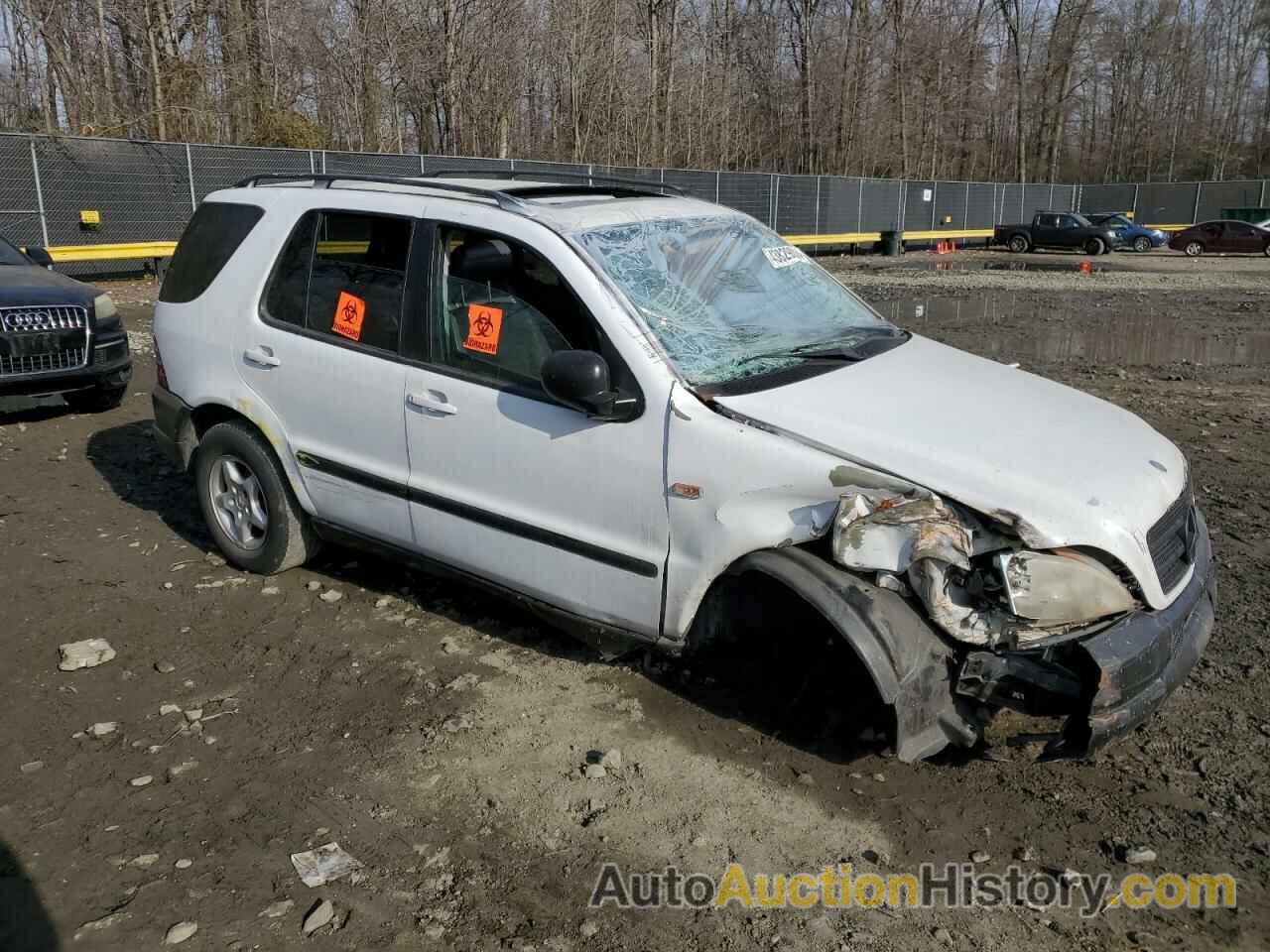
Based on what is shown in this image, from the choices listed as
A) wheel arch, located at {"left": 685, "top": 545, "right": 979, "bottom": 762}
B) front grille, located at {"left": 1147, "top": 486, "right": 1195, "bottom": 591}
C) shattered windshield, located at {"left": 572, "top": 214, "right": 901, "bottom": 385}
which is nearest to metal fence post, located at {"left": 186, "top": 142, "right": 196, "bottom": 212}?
shattered windshield, located at {"left": 572, "top": 214, "right": 901, "bottom": 385}

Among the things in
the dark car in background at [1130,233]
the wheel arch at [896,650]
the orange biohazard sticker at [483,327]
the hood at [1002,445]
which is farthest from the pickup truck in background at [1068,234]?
the wheel arch at [896,650]

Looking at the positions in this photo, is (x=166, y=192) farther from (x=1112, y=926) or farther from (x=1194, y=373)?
(x=1112, y=926)

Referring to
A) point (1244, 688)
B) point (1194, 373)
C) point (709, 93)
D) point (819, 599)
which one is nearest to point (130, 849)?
point (819, 599)

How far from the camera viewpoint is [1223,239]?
33.5 metres

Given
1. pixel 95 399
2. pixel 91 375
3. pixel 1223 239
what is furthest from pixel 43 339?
pixel 1223 239

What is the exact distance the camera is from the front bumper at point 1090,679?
3.00m

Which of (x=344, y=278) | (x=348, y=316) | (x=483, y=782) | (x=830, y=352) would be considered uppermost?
(x=344, y=278)

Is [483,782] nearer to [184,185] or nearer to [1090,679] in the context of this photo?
[1090,679]

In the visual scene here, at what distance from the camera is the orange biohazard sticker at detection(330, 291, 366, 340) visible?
447cm

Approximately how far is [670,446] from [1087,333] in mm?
12356

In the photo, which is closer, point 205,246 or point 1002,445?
point 1002,445

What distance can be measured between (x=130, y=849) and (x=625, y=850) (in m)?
1.51

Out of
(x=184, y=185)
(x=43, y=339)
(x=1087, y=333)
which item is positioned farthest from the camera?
(x=184, y=185)

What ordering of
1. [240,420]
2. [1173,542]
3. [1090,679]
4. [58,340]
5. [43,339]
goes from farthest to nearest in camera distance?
[58,340] < [43,339] < [240,420] < [1173,542] < [1090,679]
